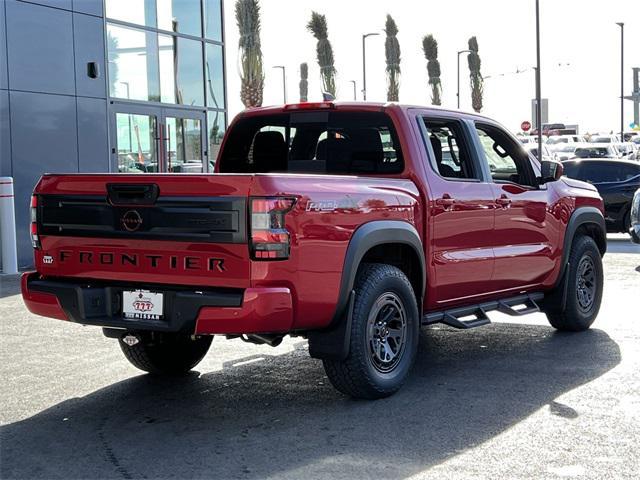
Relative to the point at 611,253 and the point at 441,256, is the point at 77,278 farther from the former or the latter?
the point at 611,253

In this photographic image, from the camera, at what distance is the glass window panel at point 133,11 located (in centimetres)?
1802

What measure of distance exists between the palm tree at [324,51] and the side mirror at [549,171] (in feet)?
135

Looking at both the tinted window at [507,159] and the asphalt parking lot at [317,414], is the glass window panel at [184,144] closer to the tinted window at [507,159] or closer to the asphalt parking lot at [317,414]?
the asphalt parking lot at [317,414]

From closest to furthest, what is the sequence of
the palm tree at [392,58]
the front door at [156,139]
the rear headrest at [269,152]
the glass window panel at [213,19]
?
the rear headrest at [269,152] < the front door at [156,139] < the glass window panel at [213,19] < the palm tree at [392,58]

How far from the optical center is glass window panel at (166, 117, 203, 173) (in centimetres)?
1972

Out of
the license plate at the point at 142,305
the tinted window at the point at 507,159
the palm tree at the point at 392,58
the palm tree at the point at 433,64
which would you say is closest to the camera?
the license plate at the point at 142,305

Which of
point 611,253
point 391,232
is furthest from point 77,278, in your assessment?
point 611,253

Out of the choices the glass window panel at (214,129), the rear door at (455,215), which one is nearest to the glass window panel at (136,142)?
the glass window panel at (214,129)

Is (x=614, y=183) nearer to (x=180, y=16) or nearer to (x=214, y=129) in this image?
(x=214, y=129)

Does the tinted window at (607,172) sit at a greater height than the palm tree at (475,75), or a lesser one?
lesser

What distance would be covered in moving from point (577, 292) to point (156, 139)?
40.7ft

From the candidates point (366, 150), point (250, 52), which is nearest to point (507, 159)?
point (366, 150)

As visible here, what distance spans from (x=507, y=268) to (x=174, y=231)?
2986 millimetres

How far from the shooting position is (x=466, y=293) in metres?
6.94
